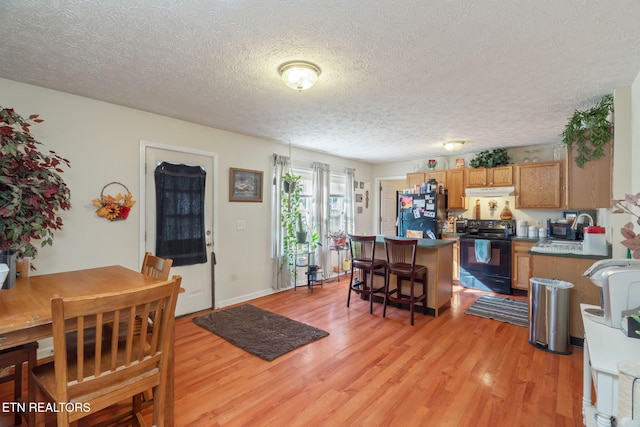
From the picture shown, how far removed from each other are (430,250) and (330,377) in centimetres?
206

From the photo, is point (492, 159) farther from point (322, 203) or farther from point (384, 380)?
point (384, 380)

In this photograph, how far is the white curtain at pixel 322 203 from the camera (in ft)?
17.5

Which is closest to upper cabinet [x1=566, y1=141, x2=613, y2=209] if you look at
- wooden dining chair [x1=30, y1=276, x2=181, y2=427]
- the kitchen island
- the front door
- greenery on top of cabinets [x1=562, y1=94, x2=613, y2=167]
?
greenery on top of cabinets [x1=562, y1=94, x2=613, y2=167]

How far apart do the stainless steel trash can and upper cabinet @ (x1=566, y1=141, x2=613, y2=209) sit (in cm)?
80

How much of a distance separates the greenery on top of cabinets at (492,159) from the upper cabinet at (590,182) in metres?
2.17

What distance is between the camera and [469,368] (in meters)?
2.50

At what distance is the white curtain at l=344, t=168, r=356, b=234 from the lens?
238 inches

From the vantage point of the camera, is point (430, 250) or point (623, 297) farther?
point (430, 250)

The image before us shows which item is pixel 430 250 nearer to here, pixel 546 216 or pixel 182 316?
pixel 546 216

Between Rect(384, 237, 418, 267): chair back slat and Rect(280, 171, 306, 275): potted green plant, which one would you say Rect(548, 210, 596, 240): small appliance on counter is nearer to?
Rect(384, 237, 418, 267): chair back slat

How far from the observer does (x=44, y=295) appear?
5.35 feet

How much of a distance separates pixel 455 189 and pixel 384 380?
406 centimetres

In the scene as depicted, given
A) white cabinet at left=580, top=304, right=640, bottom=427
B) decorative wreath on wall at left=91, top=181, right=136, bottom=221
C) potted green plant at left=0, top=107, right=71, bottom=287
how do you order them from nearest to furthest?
white cabinet at left=580, top=304, right=640, bottom=427
potted green plant at left=0, top=107, right=71, bottom=287
decorative wreath on wall at left=91, top=181, right=136, bottom=221

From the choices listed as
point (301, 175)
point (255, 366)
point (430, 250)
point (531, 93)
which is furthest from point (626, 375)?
point (301, 175)
